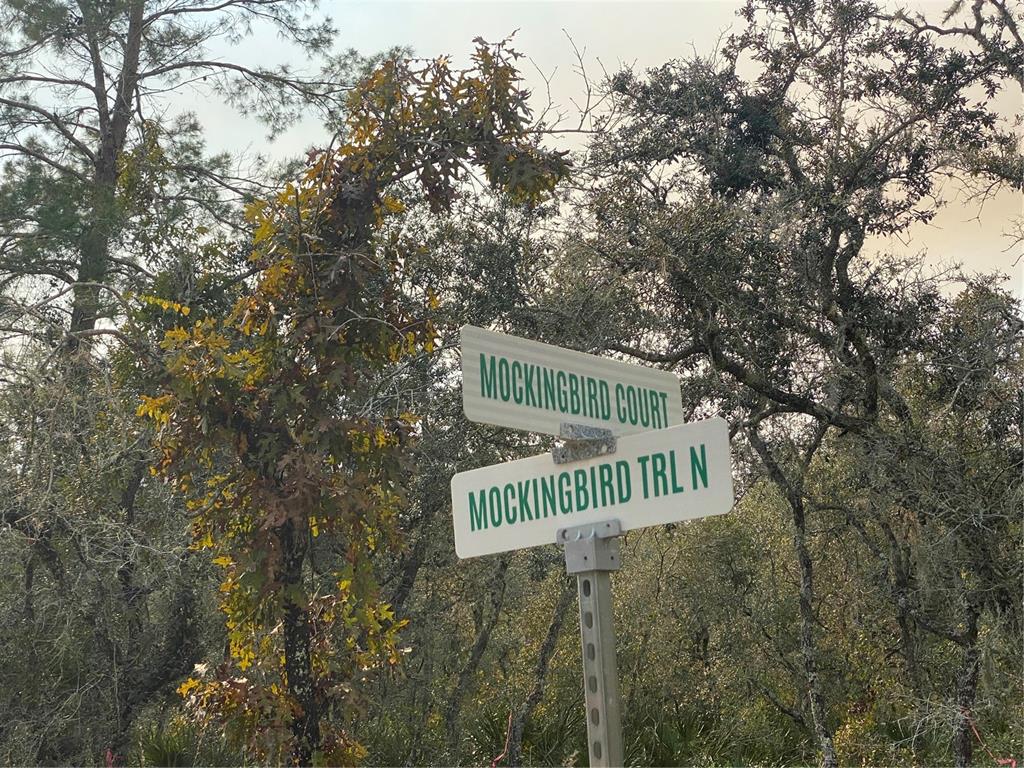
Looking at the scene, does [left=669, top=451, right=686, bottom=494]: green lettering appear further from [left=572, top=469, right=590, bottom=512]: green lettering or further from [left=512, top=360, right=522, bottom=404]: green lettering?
[left=512, top=360, right=522, bottom=404]: green lettering

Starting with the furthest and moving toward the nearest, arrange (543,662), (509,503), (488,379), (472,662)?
(472,662) < (543,662) < (509,503) < (488,379)

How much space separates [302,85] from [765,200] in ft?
20.2

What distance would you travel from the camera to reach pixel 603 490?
2.64 metres

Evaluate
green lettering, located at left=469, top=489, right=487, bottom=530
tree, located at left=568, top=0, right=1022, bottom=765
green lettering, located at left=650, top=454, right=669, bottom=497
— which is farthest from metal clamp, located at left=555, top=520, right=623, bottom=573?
tree, located at left=568, top=0, right=1022, bottom=765

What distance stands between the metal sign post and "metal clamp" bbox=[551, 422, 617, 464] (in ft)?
0.09

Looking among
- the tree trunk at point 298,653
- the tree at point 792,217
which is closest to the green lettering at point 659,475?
the tree trunk at point 298,653

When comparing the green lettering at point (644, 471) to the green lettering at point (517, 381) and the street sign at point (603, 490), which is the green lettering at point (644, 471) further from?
the green lettering at point (517, 381)

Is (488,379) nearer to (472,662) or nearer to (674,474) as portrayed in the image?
(674,474)

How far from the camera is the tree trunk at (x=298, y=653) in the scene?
417 cm

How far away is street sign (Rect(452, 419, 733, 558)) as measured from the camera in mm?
2492

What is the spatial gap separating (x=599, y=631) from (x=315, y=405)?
1.97 meters

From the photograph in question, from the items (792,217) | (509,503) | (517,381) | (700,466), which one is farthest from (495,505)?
(792,217)

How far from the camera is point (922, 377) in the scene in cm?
848

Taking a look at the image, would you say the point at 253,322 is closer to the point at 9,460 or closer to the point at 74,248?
the point at 9,460
